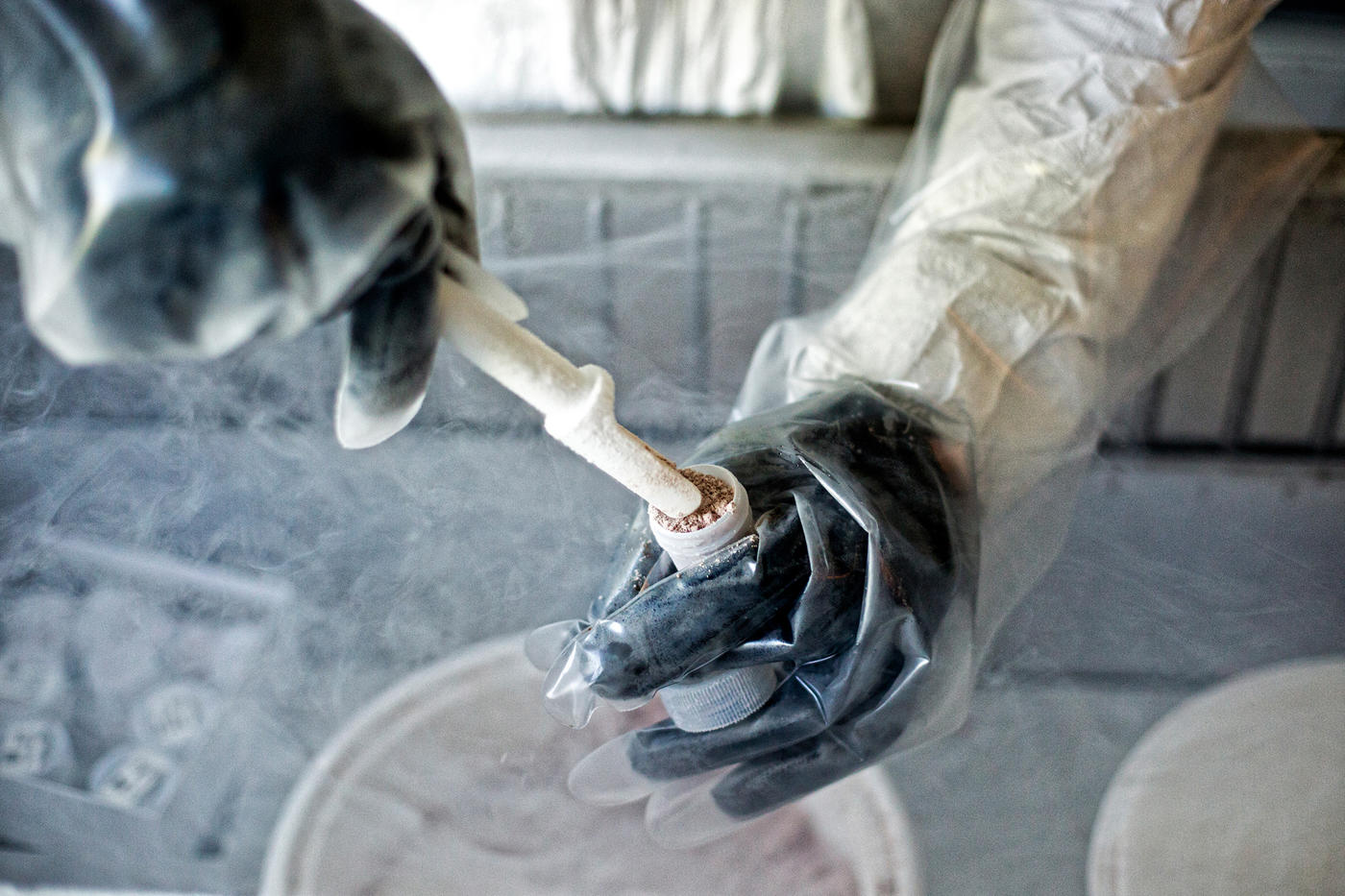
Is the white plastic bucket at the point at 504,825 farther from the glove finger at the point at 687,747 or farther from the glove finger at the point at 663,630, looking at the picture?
the glove finger at the point at 663,630

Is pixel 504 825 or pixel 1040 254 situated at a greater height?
pixel 1040 254

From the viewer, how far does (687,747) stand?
603mm

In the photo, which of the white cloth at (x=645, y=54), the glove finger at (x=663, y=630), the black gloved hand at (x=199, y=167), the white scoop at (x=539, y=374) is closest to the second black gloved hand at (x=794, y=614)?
the glove finger at (x=663, y=630)

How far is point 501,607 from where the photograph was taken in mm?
814

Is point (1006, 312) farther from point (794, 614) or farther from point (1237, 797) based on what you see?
point (1237, 797)

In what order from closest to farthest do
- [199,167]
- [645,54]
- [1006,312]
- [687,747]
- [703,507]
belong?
[199,167] → [703,507] → [687,747] → [1006,312] → [645,54]

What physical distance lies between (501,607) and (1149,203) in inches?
26.1

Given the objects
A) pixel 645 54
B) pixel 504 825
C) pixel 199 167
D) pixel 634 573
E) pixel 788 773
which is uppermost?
pixel 199 167

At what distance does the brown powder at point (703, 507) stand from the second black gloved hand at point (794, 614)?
0.08ft

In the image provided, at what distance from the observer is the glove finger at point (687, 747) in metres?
0.58

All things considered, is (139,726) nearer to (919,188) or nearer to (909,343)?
(909,343)

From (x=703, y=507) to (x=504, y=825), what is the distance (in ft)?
1.44

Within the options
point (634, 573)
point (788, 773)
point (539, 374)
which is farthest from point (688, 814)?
point (539, 374)

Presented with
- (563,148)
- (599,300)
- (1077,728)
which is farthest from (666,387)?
(1077,728)
